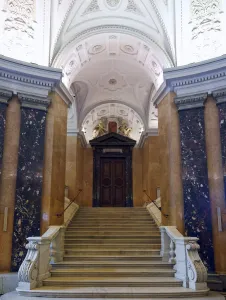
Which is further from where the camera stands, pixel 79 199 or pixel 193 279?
pixel 79 199

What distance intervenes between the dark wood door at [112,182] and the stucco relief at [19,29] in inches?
349

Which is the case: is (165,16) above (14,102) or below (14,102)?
above

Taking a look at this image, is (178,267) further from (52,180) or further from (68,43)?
(68,43)

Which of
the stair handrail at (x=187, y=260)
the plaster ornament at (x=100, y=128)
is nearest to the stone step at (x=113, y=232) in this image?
the stair handrail at (x=187, y=260)

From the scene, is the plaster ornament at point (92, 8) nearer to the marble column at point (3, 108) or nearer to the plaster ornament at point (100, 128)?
the marble column at point (3, 108)

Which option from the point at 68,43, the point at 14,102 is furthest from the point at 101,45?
the point at 14,102

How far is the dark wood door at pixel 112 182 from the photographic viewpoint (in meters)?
17.4

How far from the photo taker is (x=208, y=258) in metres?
8.71

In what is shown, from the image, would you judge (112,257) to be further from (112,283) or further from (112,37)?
(112,37)

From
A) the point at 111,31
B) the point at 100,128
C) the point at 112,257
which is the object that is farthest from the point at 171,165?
the point at 100,128

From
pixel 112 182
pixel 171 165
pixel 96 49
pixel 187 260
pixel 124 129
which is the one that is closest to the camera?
pixel 187 260

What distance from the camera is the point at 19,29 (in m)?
10.2

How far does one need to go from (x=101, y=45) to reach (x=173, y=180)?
5865 millimetres

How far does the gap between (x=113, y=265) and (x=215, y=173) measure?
3.72 meters
